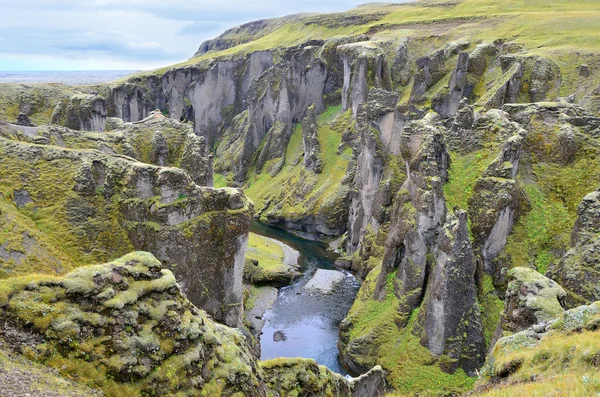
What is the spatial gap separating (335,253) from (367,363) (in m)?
39.6

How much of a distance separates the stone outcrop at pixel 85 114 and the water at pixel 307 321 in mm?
40085

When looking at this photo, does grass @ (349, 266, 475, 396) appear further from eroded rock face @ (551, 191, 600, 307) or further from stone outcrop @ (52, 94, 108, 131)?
stone outcrop @ (52, 94, 108, 131)

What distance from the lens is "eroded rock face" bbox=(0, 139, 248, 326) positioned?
117 ft

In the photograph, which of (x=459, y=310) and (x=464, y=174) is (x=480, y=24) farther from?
(x=459, y=310)

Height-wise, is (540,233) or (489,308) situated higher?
(540,233)

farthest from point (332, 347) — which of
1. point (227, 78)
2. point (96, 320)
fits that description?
point (227, 78)

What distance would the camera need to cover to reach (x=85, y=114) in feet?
239

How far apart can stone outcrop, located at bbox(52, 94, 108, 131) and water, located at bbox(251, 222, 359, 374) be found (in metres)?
40.1

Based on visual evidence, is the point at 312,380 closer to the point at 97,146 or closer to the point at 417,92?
the point at 97,146

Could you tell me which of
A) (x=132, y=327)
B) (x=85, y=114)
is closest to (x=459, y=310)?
(x=132, y=327)

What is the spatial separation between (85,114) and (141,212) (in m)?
44.7

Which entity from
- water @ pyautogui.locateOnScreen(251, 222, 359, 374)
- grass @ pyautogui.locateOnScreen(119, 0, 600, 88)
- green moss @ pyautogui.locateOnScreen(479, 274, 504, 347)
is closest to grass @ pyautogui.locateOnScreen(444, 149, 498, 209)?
green moss @ pyautogui.locateOnScreen(479, 274, 504, 347)

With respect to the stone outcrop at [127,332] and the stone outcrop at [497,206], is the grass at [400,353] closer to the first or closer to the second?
the stone outcrop at [497,206]

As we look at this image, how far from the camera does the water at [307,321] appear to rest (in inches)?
1955
